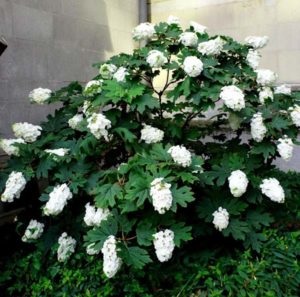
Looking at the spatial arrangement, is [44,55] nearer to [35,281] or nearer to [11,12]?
[11,12]

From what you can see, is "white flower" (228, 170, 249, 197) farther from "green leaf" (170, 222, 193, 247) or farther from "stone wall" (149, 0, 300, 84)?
"stone wall" (149, 0, 300, 84)

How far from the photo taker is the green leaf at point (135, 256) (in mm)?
2605

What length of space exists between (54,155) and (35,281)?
1.03 metres

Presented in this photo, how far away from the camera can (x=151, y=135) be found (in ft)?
10.1

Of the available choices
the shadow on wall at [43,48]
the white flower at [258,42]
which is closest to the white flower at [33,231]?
the shadow on wall at [43,48]

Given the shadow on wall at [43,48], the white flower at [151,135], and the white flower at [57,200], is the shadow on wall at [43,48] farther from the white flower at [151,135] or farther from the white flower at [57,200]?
the white flower at [151,135]

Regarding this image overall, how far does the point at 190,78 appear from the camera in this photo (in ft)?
9.79

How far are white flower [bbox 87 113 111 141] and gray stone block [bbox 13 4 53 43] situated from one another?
185 cm

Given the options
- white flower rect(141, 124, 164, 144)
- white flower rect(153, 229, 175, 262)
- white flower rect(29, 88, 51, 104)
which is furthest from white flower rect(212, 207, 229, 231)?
white flower rect(29, 88, 51, 104)

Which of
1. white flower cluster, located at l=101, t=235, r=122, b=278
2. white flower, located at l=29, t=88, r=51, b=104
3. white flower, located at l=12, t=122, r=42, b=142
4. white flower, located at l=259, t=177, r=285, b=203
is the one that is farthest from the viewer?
white flower, located at l=29, t=88, r=51, b=104

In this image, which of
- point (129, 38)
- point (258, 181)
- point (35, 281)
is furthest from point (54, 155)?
point (129, 38)

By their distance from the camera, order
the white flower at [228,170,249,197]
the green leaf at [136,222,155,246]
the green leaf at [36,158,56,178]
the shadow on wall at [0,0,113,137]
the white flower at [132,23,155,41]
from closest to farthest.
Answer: the green leaf at [136,222,155,246] → the white flower at [228,170,249,197] → the green leaf at [36,158,56,178] → the white flower at [132,23,155,41] → the shadow on wall at [0,0,113,137]

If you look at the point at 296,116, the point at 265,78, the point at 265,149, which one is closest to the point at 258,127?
the point at 265,149

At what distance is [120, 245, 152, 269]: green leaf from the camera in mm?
2605
